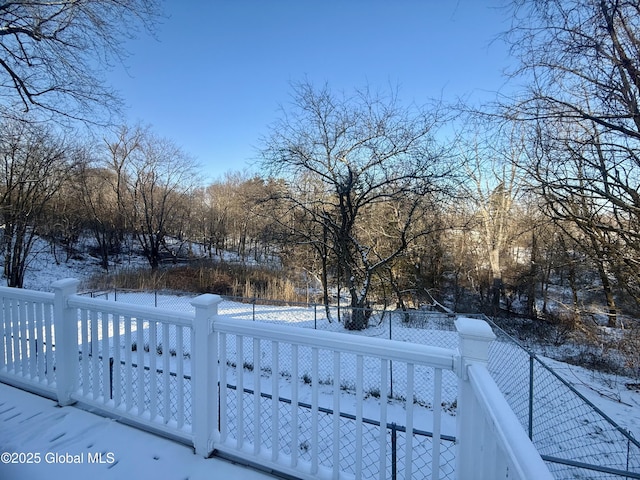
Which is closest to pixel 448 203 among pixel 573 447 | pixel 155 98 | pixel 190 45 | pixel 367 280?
pixel 367 280

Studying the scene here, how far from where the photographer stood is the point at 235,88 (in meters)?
7.51

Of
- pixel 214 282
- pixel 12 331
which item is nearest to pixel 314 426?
pixel 12 331

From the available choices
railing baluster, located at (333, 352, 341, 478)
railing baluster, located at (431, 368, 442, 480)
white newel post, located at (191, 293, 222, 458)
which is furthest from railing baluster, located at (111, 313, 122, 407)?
railing baluster, located at (431, 368, 442, 480)

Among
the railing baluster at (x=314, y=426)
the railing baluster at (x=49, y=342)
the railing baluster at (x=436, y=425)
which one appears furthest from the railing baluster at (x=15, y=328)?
the railing baluster at (x=436, y=425)

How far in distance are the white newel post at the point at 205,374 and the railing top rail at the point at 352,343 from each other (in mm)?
87

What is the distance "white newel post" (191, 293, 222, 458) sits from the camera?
1.69 meters

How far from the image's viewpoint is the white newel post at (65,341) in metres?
2.13

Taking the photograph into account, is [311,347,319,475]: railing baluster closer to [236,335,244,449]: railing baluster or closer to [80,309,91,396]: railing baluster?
[236,335,244,449]: railing baluster

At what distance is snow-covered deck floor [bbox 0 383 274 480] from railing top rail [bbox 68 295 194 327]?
0.75 m

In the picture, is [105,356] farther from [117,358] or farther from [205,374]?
[205,374]

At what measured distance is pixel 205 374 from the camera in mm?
1706

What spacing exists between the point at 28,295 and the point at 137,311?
3.66 feet

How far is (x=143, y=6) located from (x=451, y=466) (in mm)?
6144

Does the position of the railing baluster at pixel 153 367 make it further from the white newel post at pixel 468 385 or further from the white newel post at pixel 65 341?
the white newel post at pixel 468 385
